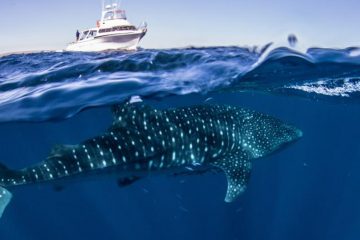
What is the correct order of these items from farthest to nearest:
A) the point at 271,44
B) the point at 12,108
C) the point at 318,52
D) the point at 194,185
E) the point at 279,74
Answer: the point at 194,185, the point at 279,74, the point at 12,108, the point at 318,52, the point at 271,44

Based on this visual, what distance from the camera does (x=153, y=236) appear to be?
15.4m

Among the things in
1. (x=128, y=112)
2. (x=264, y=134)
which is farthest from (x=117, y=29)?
(x=128, y=112)

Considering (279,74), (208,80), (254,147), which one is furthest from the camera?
(279,74)

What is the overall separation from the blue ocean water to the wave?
33 mm

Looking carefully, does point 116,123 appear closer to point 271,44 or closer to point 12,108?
point 271,44

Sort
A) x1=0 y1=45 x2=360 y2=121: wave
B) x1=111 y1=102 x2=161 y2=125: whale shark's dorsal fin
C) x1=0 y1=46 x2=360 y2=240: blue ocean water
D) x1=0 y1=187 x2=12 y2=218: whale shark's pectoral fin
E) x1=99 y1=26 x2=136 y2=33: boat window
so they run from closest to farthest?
x1=0 y1=187 x2=12 y2=218: whale shark's pectoral fin
x1=111 y1=102 x2=161 y2=125: whale shark's dorsal fin
x1=0 y1=45 x2=360 y2=121: wave
x1=0 y1=46 x2=360 y2=240: blue ocean water
x1=99 y1=26 x2=136 y2=33: boat window

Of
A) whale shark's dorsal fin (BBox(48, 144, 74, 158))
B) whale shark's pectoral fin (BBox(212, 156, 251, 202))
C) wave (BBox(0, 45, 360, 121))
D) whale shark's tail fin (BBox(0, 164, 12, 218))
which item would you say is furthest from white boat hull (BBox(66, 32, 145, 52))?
whale shark's tail fin (BBox(0, 164, 12, 218))

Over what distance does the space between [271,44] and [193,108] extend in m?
3.50

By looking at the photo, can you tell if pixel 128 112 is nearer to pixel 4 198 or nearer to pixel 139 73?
pixel 4 198

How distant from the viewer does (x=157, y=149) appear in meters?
7.24

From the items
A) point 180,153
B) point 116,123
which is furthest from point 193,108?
point 116,123

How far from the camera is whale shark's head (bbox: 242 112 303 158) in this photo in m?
8.45

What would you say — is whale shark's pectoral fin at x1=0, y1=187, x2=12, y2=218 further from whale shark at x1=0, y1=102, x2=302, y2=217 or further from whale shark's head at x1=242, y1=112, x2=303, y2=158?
whale shark's head at x1=242, y1=112, x2=303, y2=158

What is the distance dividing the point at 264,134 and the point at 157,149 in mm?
2860
